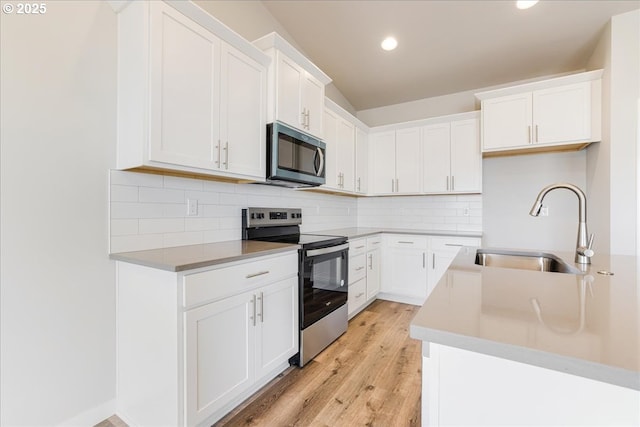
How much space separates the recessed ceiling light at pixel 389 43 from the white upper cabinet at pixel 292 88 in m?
0.84

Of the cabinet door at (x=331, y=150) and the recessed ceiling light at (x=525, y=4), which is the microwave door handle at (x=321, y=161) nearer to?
the cabinet door at (x=331, y=150)

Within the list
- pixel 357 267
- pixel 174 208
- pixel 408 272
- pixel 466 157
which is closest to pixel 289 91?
pixel 174 208

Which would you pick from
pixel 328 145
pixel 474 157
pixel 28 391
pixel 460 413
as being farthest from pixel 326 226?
pixel 460 413

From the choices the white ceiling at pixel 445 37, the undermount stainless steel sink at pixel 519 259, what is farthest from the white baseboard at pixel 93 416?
the white ceiling at pixel 445 37

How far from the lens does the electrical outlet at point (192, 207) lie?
2.03m

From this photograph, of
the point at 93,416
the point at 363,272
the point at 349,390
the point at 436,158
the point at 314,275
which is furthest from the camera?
the point at 436,158

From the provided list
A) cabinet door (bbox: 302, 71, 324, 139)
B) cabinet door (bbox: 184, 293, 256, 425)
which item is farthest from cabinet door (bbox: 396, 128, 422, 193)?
cabinet door (bbox: 184, 293, 256, 425)

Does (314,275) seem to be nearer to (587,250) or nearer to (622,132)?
(587,250)

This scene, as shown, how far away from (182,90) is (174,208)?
741 millimetres

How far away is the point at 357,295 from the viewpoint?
3.12 meters

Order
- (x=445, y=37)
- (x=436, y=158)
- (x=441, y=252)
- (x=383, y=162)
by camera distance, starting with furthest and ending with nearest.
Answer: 1. (x=383, y=162)
2. (x=436, y=158)
3. (x=441, y=252)
4. (x=445, y=37)

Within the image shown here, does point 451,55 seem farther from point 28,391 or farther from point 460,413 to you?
point 28,391

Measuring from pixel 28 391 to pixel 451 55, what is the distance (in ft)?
13.7

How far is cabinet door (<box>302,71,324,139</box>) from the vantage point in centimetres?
258
